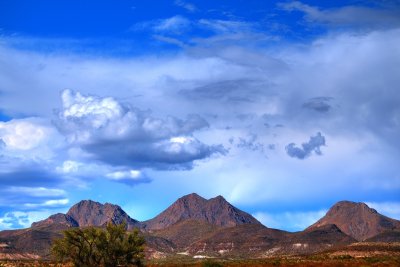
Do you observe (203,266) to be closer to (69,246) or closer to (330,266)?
(330,266)

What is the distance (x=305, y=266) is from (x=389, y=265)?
1480cm

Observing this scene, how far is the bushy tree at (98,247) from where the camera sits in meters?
87.9

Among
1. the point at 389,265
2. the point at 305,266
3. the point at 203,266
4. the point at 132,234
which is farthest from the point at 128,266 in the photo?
the point at 389,265

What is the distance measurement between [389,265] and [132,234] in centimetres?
4574

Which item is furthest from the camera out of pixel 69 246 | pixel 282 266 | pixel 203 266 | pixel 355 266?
pixel 282 266

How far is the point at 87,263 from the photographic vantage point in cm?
8844

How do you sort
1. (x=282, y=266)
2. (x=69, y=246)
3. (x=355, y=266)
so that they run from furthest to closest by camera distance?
(x=282, y=266) < (x=355, y=266) < (x=69, y=246)

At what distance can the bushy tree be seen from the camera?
289 ft

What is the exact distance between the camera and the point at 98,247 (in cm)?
8875

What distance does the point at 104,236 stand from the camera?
3497 inches

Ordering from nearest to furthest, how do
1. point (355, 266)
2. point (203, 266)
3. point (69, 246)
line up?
point (69, 246), point (355, 266), point (203, 266)

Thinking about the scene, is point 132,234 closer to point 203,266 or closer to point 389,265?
point 203,266

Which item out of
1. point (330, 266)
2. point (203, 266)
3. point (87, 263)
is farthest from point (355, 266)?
point (87, 263)

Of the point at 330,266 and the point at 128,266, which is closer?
the point at 128,266
